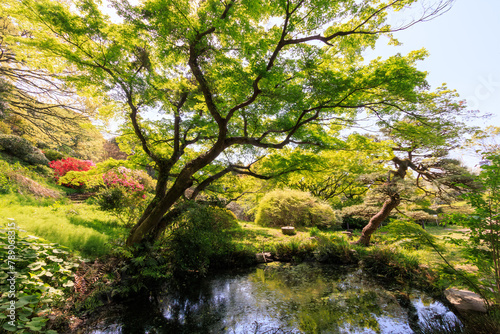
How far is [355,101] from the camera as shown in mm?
4688

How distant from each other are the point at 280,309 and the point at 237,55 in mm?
6103

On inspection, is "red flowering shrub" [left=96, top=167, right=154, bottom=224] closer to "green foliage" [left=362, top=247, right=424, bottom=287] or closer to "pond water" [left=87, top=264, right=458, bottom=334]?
"pond water" [left=87, top=264, right=458, bottom=334]

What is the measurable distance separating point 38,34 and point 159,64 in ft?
8.20

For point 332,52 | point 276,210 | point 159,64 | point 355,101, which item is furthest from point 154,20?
point 276,210

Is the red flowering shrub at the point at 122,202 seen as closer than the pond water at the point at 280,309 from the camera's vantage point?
No

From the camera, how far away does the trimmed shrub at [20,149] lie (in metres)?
9.74

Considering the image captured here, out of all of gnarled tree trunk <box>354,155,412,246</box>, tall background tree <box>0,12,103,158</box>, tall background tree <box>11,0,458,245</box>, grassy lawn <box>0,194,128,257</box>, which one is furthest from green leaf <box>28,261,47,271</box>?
gnarled tree trunk <box>354,155,412,246</box>

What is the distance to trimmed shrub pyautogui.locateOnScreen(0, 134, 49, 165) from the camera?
9739mm

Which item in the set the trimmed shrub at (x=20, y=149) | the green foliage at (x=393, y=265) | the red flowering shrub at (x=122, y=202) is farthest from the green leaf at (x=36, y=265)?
the trimmed shrub at (x=20, y=149)

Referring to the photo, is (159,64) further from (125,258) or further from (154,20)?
(125,258)

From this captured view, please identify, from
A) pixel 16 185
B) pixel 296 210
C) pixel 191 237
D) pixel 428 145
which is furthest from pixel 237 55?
pixel 296 210

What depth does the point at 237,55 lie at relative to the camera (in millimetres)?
4992

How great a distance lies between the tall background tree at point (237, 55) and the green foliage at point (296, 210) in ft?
28.0

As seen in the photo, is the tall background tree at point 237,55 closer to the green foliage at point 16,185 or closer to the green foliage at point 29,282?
the green foliage at point 29,282
